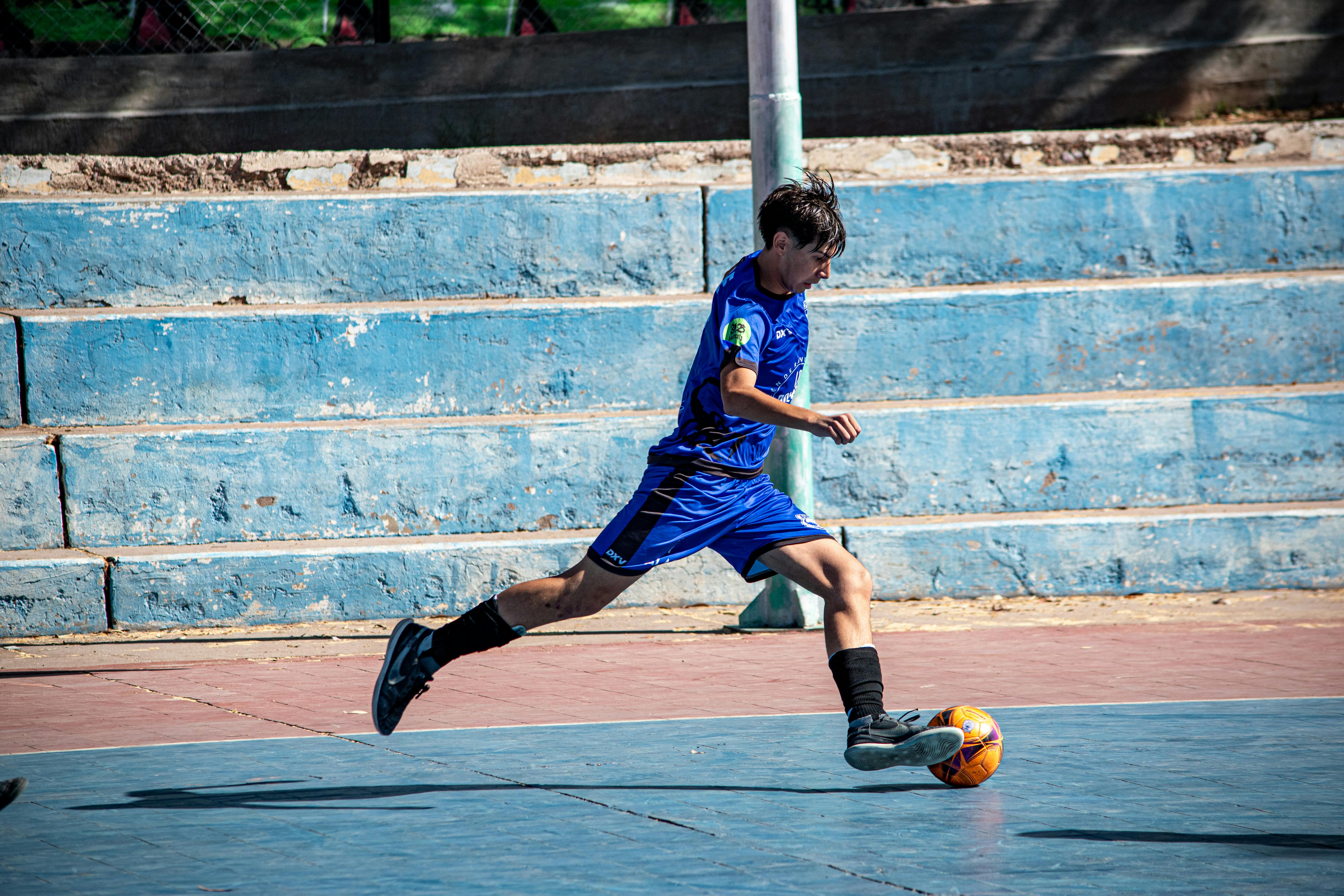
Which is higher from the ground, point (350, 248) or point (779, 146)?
point (779, 146)

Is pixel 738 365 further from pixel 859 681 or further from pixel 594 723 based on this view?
pixel 594 723

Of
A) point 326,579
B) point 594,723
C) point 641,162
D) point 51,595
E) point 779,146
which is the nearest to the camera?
point 594,723

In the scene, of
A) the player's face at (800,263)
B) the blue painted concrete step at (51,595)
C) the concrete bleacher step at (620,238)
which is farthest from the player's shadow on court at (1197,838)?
the concrete bleacher step at (620,238)

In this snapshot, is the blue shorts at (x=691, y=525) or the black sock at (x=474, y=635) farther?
the black sock at (x=474, y=635)

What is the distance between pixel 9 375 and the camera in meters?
9.30

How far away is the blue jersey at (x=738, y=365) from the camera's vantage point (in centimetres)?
485

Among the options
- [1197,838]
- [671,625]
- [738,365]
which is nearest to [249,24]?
[671,625]

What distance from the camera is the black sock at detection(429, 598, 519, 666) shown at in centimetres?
509

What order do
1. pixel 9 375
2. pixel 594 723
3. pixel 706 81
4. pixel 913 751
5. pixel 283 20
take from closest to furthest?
pixel 913 751 → pixel 594 723 → pixel 9 375 → pixel 706 81 → pixel 283 20

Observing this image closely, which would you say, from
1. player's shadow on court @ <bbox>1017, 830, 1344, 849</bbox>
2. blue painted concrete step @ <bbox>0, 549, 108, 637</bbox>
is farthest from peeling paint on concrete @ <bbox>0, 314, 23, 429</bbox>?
player's shadow on court @ <bbox>1017, 830, 1344, 849</bbox>

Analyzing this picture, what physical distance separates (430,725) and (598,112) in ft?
24.8

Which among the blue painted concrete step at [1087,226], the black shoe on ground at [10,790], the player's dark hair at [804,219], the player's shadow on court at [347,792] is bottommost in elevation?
the player's shadow on court at [347,792]

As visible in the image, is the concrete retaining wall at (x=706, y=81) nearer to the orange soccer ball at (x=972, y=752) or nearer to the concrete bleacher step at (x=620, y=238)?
the concrete bleacher step at (x=620, y=238)

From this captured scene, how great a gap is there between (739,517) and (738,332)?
635 mm
